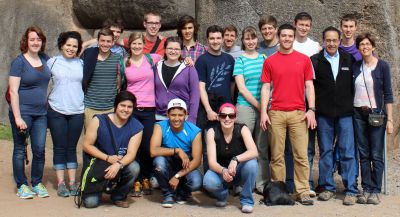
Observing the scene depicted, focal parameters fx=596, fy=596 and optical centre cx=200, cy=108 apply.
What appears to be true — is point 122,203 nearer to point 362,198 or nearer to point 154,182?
point 154,182

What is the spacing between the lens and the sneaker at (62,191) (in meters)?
5.58

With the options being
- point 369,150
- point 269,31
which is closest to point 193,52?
point 269,31

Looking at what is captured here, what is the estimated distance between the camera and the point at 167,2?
7.89 m

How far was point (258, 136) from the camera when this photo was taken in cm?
569

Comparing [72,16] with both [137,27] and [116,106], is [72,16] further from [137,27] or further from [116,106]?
[116,106]

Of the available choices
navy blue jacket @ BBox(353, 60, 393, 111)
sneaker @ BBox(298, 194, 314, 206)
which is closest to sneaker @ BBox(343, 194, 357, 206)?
sneaker @ BBox(298, 194, 314, 206)

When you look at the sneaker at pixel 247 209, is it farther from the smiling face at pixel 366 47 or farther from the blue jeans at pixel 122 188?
the smiling face at pixel 366 47

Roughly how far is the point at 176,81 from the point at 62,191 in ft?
4.91

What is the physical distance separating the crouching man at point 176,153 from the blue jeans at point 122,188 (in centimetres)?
20

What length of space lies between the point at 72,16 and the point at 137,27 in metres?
1.22

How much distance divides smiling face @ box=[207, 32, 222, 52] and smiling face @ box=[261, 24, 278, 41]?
446 mm

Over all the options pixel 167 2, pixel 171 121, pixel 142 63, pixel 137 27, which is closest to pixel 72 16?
pixel 137 27

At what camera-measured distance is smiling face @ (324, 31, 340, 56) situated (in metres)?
5.38

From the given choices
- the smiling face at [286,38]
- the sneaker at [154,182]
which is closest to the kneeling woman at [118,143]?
the sneaker at [154,182]
